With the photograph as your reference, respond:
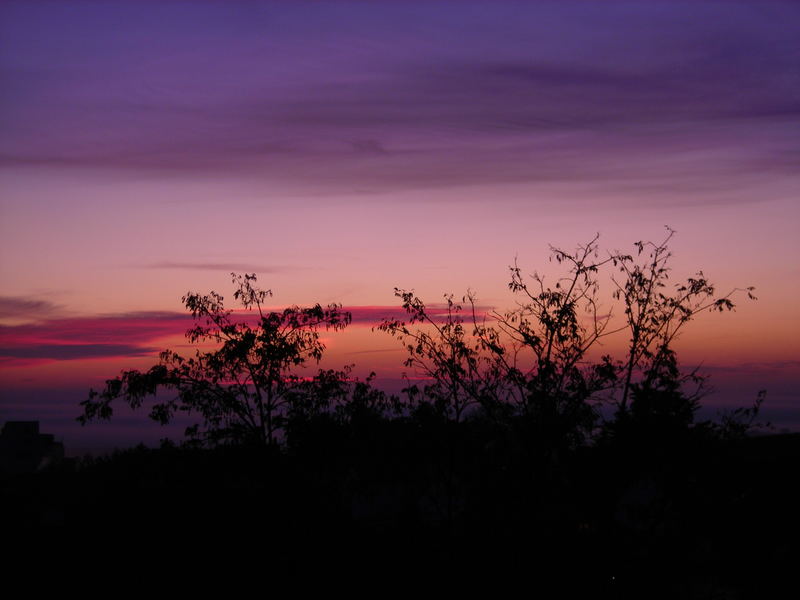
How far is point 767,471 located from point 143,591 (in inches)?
684

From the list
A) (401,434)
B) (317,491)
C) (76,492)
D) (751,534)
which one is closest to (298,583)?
(317,491)

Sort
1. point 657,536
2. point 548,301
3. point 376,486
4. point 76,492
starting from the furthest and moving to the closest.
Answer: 1. point 76,492
2. point 376,486
3. point 548,301
4. point 657,536

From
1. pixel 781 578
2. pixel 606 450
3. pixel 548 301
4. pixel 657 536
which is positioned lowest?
pixel 781 578

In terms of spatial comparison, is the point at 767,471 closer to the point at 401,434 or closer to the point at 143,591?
the point at 401,434

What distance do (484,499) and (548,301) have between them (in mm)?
5995

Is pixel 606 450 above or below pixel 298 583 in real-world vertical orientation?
above

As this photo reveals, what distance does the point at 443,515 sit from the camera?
26.7m

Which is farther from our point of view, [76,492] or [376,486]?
[76,492]

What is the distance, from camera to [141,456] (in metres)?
35.7

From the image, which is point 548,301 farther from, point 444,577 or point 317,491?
point 317,491

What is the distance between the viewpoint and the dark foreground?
19.6 meters

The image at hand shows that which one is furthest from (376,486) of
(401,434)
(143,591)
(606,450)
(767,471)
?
(767,471)

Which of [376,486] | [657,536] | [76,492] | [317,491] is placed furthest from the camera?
[76,492]

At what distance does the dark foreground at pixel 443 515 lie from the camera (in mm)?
19609
